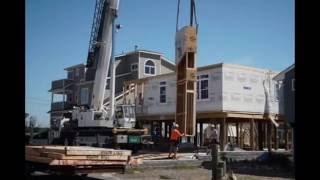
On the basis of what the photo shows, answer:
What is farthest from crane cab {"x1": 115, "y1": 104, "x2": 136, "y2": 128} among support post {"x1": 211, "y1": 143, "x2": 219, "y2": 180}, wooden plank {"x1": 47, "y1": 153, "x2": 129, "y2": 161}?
support post {"x1": 211, "y1": 143, "x2": 219, "y2": 180}

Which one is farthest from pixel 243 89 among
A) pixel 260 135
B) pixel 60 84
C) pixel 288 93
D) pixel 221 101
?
pixel 60 84

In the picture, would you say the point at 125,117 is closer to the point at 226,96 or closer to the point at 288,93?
the point at 226,96

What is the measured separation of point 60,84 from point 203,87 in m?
25.4

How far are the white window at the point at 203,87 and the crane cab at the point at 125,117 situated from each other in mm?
5595

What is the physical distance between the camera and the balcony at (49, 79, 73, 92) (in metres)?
48.9

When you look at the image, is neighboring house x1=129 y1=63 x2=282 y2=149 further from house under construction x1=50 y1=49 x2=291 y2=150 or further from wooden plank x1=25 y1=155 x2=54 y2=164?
wooden plank x1=25 y1=155 x2=54 y2=164

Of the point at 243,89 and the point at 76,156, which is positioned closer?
the point at 76,156

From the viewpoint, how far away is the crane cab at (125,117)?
2416 cm

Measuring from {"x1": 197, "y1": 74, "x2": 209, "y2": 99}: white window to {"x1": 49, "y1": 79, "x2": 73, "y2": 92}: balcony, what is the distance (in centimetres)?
2295

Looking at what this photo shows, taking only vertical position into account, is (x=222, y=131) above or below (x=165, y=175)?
above

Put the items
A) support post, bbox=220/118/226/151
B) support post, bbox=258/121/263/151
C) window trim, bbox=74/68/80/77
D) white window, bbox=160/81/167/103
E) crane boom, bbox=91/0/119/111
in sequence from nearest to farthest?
crane boom, bbox=91/0/119/111 → support post, bbox=220/118/226/151 → support post, bbox=258/121/263/151 → white window, bbox=160/81/167/103 → window trim, bbox=74/68/80/77

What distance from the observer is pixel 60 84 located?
1969 inches
